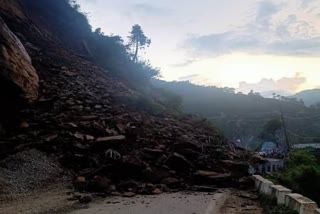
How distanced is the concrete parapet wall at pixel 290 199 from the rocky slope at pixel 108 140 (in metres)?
2.29

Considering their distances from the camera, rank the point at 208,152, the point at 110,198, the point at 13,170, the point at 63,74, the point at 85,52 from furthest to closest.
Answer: the point at 85,52 < the point at 63,74 < the point at 208,152 < the point at 13,170 < the point at 110,198

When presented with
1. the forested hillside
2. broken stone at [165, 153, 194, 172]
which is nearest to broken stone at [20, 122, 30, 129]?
broken stone at [165, 153, 194, 172]

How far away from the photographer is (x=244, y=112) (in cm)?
6531

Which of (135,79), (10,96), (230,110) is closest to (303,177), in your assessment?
(10,96)

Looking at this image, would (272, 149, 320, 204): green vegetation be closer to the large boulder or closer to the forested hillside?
the large boulder

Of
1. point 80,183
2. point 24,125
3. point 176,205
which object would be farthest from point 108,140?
point 176,205

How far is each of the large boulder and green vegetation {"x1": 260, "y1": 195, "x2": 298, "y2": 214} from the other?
1073 centimetres

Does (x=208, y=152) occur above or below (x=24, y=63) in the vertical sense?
below

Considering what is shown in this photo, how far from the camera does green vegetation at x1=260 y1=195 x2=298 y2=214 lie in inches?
365

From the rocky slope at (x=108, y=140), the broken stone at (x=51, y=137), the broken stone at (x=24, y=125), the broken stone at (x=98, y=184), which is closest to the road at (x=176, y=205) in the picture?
the broken stone at (x=98, y=184)

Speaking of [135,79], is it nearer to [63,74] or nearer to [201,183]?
[63,74]

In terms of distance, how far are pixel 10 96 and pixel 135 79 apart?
16587 millimetres

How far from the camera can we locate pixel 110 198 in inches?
455

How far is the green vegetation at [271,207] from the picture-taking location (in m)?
9.28
